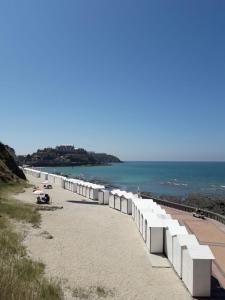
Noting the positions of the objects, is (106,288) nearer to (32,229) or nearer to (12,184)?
(32,229)

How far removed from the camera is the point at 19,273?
10.3 metres

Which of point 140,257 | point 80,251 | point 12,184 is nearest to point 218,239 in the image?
point 140,257

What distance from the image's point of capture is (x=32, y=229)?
61.0ft

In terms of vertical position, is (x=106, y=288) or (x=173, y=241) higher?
(x=173, y=241)

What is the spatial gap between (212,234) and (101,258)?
6.88 meters

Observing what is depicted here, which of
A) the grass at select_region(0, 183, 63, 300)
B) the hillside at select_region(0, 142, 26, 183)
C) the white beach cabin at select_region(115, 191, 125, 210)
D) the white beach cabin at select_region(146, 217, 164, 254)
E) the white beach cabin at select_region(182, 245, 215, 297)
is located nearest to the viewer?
the grass at select_region(0, 183, 63, 300)

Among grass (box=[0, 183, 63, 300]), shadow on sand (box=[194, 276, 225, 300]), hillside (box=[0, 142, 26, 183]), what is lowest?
shadow on sand (box=[194, 276, 225, 300])

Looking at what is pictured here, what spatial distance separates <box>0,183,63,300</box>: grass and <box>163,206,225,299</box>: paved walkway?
15.9 ft

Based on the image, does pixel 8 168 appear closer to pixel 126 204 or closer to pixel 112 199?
pixel 112 199

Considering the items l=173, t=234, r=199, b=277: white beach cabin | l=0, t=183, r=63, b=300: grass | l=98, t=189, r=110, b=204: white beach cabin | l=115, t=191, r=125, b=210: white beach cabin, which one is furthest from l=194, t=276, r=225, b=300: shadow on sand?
l=98, t=189, r=110, b=204: white beach cabin

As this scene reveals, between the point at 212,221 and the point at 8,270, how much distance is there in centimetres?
1559

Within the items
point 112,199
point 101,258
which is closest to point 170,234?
point 101,258

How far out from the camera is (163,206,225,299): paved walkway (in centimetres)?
1291

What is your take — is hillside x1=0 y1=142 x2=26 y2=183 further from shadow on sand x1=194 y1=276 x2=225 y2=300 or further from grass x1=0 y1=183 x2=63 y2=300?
shadow on sand x1=194 y1=276 x2=225 y2=300
